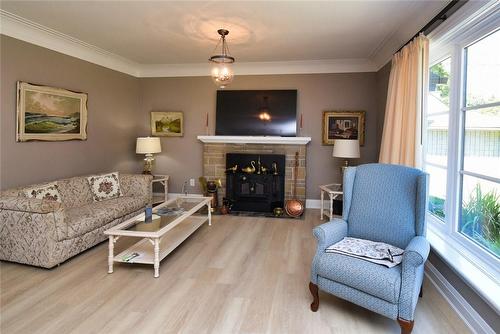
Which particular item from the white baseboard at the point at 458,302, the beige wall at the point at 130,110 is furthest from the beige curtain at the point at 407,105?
the beige wall at the point at 130,110

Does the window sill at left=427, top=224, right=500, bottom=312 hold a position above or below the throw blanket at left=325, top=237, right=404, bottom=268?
below

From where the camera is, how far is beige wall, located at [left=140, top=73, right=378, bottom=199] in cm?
541

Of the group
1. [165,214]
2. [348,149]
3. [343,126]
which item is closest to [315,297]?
[165,214]

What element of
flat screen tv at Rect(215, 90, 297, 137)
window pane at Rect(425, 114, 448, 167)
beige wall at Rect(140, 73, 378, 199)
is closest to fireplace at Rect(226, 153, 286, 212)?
flat screen tv at Rect(215, 90, 297, 137)

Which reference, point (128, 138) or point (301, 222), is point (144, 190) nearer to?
point (128, 138)

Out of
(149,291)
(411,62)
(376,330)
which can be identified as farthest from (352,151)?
(149,291)

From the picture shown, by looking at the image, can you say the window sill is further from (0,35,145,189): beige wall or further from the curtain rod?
(0,35,145,189): beige wall

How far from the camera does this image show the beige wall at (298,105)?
5414mm

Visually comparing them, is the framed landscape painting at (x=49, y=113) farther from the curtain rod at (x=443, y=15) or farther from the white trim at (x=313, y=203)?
the curtain rod at (x=443, y=15)

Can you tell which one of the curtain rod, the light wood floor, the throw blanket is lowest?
the light wood floor

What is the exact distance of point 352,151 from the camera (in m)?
4.76

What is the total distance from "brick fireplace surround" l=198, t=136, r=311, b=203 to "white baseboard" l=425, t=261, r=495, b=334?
2805mm

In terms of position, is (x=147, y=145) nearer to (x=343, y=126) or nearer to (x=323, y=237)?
(x=343, y=126)

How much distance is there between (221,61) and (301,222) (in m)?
2.60
